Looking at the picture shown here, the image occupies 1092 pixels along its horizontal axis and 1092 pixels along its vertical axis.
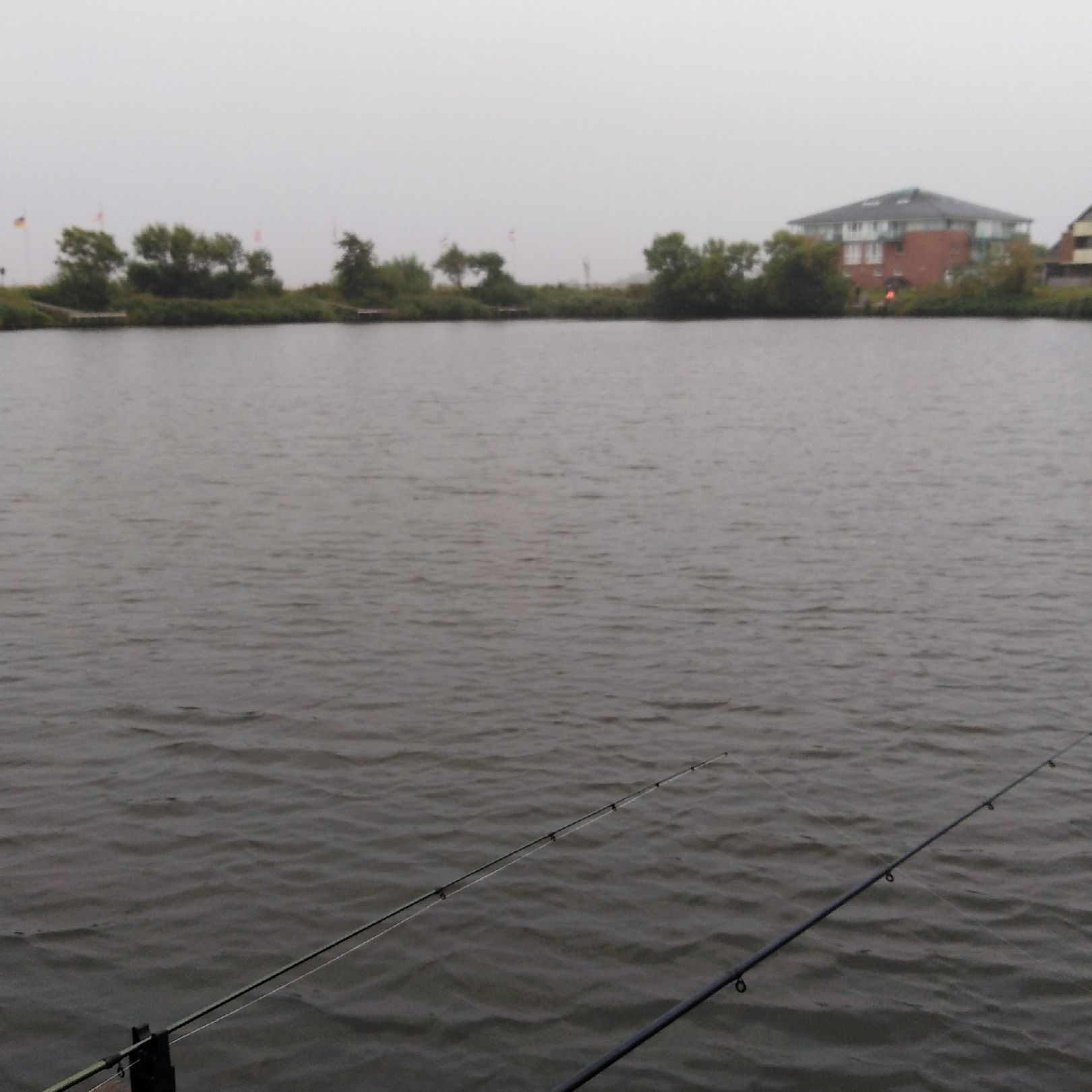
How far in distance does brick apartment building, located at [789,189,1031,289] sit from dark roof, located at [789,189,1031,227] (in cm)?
8

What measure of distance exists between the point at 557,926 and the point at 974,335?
75.6 metres

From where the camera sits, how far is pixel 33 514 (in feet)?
57.3

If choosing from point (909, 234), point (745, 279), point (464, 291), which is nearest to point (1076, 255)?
point (909, 234)

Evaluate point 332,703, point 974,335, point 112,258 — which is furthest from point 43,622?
point 112,258

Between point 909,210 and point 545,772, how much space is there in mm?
140782

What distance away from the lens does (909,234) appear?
133 meters

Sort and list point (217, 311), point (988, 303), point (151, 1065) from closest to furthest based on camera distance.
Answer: point (151, 1065) < point (988, 303) < point (217, 311)

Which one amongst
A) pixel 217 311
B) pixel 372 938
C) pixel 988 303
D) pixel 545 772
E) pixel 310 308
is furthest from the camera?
pixel 310 308

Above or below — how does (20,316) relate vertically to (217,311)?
below

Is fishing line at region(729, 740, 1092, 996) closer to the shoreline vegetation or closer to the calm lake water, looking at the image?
the calm lake water

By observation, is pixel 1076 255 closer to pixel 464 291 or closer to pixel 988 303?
pixel 988 303

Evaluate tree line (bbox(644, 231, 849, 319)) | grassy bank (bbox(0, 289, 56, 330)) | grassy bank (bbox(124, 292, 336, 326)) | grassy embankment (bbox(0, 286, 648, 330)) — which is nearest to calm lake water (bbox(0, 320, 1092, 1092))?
grassy bank (bbox(0, 289, 56, 330))

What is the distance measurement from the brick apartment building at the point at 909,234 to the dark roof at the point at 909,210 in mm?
78

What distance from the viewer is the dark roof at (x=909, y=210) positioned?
443ft
